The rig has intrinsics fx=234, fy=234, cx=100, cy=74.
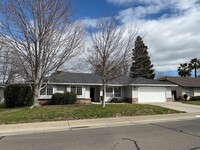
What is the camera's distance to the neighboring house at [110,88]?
2889cm

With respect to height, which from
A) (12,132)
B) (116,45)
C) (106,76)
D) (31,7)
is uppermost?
(31,7)

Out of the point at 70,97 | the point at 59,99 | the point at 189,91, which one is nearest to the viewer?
the point at 59,99

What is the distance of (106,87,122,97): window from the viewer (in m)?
32.1

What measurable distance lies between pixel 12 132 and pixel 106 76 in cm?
1069

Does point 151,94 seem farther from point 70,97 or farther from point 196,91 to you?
point 70,97

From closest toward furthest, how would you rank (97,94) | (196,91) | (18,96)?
(18,96), (97,94), (196,91)

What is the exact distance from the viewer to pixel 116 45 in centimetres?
2072

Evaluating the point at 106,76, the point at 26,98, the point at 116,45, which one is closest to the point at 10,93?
the point at 26,98

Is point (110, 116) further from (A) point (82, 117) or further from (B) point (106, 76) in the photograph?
(B) point (106, 76)

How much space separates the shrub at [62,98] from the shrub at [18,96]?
10.7 feet

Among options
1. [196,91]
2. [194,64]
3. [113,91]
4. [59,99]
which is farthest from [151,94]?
[194,64]

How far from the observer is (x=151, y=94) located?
32.4 m

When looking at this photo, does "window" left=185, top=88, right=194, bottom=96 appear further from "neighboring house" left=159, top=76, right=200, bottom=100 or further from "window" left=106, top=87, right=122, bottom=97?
"window" left=106, top=87, right=122, bottom=97

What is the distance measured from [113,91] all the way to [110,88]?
1.92 ft
